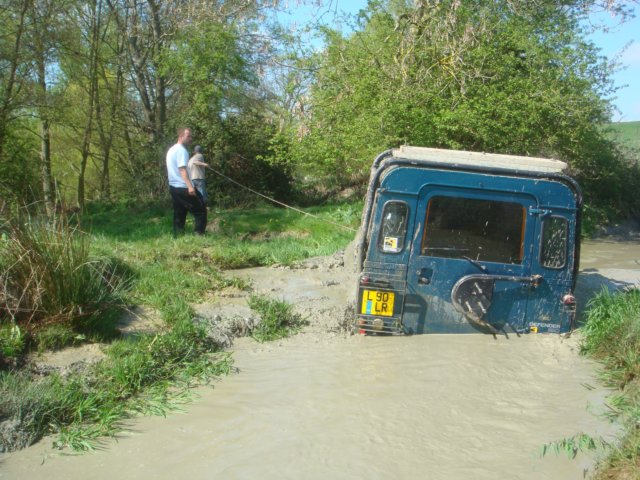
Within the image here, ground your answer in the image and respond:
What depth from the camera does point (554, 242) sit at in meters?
5.89

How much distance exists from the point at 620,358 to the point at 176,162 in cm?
706

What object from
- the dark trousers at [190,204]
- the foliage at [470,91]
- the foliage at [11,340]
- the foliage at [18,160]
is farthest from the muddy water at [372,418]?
the foliage at [18,160]

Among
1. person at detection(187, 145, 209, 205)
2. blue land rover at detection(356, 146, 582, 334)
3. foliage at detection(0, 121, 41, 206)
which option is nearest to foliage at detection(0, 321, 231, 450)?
blue land rover at detection(356, 146, 582, 334)

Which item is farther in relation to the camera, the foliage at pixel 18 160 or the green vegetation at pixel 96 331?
the foliage at pixel 18 160

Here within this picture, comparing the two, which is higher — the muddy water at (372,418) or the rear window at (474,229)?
the rear window at (474,229)

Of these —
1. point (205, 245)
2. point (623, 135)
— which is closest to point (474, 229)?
point (205, 245)

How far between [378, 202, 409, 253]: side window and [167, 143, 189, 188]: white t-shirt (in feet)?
16.3

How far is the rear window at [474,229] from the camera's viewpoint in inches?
232

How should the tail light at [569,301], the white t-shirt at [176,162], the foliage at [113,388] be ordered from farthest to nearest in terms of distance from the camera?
the white t-shirt at [176,162]
the tail light at [569,301]
the foliage at [113,388]

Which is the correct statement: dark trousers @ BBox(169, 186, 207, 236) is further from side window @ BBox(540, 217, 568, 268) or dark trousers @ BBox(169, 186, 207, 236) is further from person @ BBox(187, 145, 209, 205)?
side window @ BBox(540, 217, 568, 268)

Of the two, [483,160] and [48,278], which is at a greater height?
[483,160]

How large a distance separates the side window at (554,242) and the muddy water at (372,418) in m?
0.72

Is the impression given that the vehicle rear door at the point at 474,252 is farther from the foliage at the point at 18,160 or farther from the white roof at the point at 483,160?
the foliage at the point at 18,160

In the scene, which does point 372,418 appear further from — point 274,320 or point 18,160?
point 18,160
